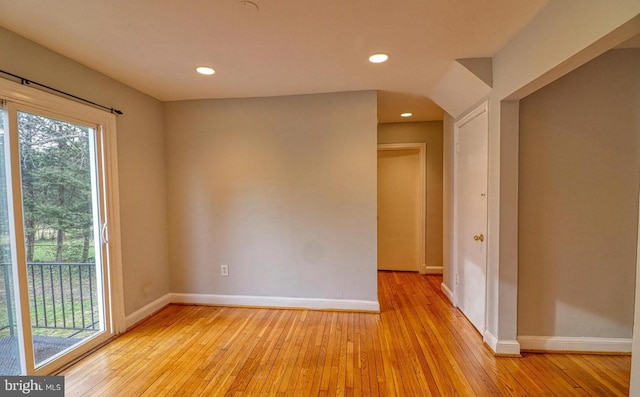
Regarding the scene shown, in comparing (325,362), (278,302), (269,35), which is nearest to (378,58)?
(269,35)

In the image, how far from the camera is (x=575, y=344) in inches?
83.9

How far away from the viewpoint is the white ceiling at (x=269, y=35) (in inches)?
59.1

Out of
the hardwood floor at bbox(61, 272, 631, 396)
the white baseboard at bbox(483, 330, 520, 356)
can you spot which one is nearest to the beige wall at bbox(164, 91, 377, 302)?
the hardwood floor at bbox(61, 272, 631, 396)

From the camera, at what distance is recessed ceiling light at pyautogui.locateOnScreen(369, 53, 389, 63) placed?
2062 millimetres

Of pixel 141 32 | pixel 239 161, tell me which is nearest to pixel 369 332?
pixel 239 161

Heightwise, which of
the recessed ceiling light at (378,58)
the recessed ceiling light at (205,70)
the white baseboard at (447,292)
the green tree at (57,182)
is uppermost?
the recessed ceiling light at (205,70)

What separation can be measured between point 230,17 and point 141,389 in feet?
7.95

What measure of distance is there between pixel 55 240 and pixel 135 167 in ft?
3.09

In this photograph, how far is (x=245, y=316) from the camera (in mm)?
2859

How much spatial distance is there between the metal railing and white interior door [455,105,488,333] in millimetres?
3422

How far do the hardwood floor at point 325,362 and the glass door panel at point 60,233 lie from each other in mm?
320

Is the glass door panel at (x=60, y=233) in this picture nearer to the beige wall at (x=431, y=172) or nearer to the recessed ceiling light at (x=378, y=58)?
the recessed ceiling light at (x=378, y=58)

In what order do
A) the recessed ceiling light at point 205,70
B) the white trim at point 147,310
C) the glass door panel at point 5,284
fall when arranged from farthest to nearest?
the white trim at point 147,310
the recessed ceiling light at point 205,70
the glass door panel at point 5,284

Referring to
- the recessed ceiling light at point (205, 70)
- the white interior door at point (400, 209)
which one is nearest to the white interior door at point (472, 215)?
the white interior door at point (400, 209)
